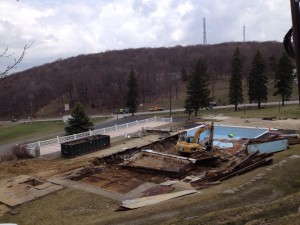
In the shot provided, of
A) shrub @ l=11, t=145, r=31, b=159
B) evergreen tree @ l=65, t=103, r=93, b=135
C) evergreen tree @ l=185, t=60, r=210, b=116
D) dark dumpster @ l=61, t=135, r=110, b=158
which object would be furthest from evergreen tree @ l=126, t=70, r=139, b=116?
shrub @ l=11, t=145, r=31, b=159

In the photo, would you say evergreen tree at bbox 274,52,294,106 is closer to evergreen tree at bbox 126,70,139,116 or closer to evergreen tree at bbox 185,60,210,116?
evergreen tree at bbox 185,60,210,116

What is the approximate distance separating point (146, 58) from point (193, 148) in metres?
135

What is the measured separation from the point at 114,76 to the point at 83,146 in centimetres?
10436

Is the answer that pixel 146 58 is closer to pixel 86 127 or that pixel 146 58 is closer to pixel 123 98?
pixel 123 98

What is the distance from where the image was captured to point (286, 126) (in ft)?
Answer: 126

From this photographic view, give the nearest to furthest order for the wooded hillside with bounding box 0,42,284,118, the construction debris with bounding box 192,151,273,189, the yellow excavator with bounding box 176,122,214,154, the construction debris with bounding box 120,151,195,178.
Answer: the construction debris with bounding box 192,151,273,189, the construction debris with bounding box 120,151,195,178, the yellow excavator with bounding box 176,122,214,154, the wooded hillside with bounding box 0,42,284,118

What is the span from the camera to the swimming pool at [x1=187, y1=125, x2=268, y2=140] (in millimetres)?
36500

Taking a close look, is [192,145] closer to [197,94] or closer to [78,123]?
[78,123]

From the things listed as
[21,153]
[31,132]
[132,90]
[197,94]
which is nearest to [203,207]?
[21,153]

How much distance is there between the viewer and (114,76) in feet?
436

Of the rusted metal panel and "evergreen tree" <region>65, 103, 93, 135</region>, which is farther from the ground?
"evergreen tree" <region>65, 103, 93, 135</region>

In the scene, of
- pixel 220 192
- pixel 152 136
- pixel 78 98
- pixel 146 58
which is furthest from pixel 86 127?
pixel 146 58

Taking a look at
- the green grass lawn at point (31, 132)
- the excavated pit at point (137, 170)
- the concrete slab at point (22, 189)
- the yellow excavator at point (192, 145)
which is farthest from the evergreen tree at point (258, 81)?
the concrete slab at point (22, 189)

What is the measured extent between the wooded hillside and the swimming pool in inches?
2573
